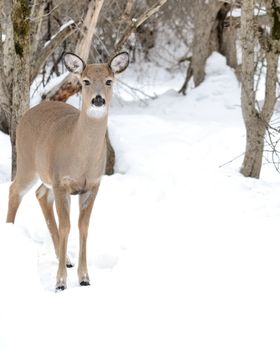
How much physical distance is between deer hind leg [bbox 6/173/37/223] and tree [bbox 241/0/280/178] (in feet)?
8.88

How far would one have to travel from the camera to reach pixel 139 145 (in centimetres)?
992

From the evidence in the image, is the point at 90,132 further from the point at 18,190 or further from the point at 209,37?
the point at 209,37

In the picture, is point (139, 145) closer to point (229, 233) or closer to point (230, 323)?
point (229, 233)

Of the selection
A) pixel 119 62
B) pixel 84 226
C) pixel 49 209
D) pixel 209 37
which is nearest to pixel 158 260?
pixel 84 226

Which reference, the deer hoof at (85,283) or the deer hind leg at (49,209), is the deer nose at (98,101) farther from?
the deer hind leg at (49,209)

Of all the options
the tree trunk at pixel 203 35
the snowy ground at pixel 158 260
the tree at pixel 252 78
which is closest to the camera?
the snowy ground at pixel 158 260

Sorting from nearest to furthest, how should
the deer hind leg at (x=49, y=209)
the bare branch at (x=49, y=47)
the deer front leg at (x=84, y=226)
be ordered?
the deer front leg at (x=84, y=226) < the deer hind leg at (x=49, y=209) < the bare branch at (x=49, y=47)

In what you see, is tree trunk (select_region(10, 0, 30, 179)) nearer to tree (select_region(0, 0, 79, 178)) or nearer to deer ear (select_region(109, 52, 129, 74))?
tree (select_region(0, 0, 79, 178))

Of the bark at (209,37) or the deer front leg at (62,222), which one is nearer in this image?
the deer front leg at (62,222)

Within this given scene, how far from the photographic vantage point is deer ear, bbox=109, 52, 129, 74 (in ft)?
19.8

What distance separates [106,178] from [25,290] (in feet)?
12.0

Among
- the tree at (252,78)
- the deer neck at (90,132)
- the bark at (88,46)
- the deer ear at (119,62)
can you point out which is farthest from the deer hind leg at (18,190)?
the tree at (252,78)

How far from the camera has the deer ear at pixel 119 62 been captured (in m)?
6.04

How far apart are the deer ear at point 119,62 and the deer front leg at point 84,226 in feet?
3.06
